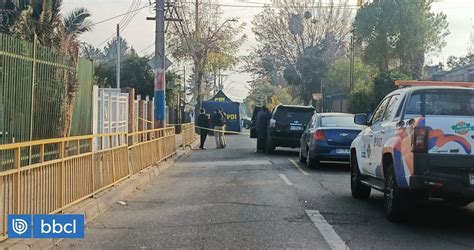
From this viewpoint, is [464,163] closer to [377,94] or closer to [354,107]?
[377,94]

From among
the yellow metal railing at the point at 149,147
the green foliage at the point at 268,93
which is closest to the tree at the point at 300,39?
the green foliage at the point at 268,93

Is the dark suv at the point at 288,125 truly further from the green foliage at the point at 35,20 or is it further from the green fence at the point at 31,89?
the green fence at the point at 31,89

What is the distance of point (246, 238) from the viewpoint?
8070mm

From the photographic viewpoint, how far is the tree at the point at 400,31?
35.9m

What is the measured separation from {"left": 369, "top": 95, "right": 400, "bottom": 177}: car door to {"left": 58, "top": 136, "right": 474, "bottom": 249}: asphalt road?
2.36 feet

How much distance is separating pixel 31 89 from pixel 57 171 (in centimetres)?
415

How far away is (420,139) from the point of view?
8.23 meters

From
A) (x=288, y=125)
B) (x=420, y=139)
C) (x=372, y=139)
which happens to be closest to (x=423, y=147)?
(x=420, y=139)

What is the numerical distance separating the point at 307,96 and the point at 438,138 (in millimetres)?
56283

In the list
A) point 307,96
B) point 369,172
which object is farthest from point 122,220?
point 307,96

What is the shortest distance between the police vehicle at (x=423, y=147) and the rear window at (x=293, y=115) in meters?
12.1

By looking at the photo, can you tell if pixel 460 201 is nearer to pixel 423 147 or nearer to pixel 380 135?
pixel 380 135

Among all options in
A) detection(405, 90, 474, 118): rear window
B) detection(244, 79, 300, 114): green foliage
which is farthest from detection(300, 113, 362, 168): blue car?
detection(244, 79, 300, 114): green foliage

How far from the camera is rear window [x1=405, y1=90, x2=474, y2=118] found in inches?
351
